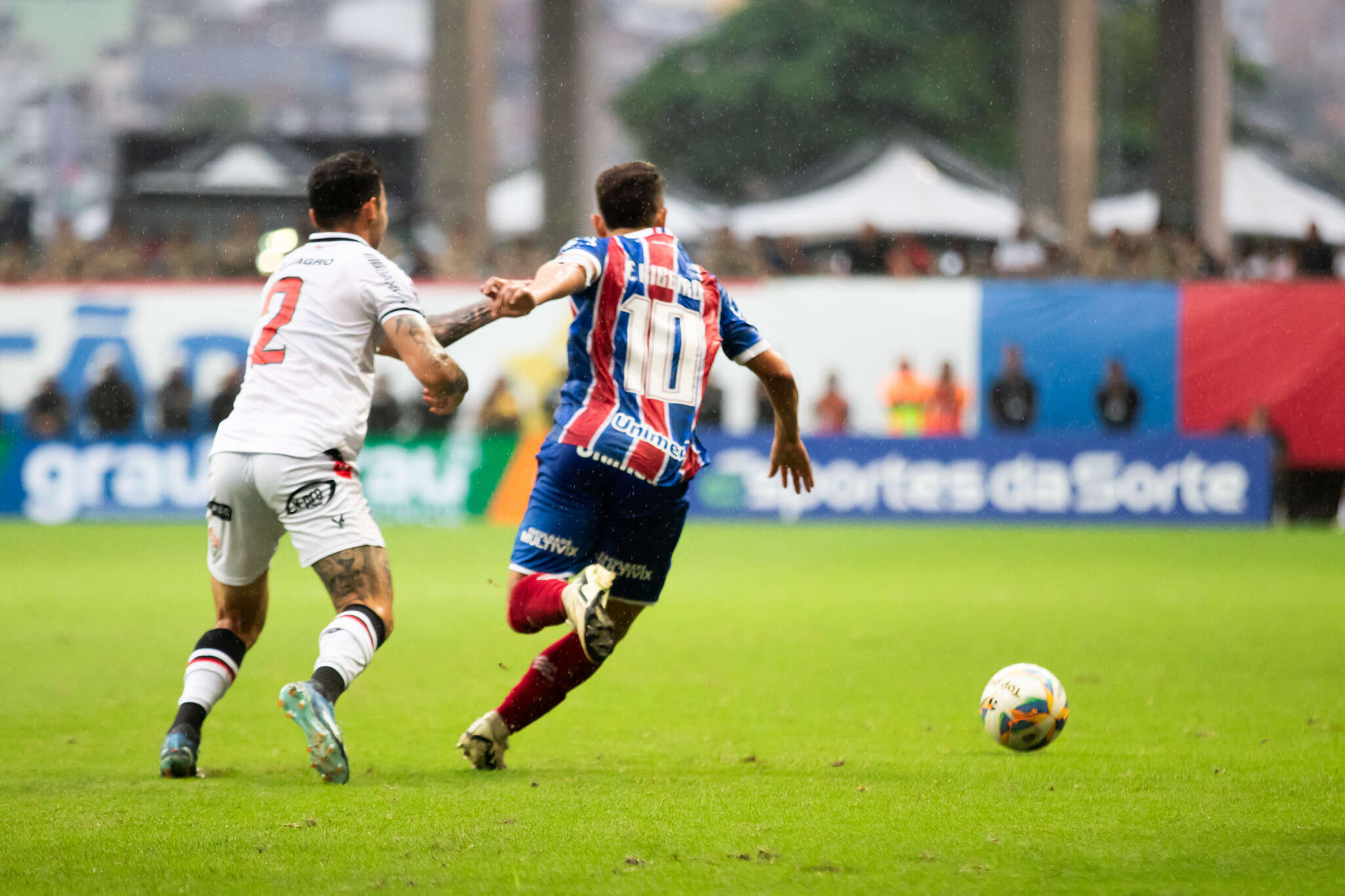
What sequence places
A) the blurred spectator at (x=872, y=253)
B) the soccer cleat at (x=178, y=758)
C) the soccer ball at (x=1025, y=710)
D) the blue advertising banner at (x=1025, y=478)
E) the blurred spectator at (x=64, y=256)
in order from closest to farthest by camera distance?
the soccer cleat at (x=178, y=758) → the soccer ball at (x=1025, y=710) → the blue advertising banner at (x=1025, y=478) → the blurred spectator at (x=64, y=256) → the blurred spectator at (x=872, y=253)

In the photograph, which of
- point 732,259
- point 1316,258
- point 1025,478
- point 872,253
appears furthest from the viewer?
point 872,253

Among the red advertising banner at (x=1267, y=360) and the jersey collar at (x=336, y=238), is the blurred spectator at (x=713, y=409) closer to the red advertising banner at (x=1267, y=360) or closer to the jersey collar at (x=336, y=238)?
the red advertising banner at (x=1267, y=360)

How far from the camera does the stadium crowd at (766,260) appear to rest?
24.4 meters

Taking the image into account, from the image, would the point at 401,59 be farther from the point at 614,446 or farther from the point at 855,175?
the point at 614,446

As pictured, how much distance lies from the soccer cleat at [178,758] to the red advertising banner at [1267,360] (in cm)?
1932

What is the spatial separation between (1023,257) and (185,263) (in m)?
12.5

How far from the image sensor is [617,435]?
19.6ft

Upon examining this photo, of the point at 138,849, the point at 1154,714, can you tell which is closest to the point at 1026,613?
the point at 1154,714

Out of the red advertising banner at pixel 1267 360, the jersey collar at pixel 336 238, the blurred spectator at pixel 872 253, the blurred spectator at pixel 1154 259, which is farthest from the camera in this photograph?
the blurred spectator at pixel 872 253

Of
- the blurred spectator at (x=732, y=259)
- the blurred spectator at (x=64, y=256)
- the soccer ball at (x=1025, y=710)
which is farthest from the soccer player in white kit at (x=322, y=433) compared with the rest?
the blurred spectator at (x=64, y=256)

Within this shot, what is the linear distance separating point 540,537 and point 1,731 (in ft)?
8.84

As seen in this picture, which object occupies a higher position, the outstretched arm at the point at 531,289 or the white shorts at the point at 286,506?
the outstretched arm at the point at 531,289

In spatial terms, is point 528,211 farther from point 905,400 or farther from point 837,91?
point 837,91

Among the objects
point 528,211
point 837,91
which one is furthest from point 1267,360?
point 837,91
